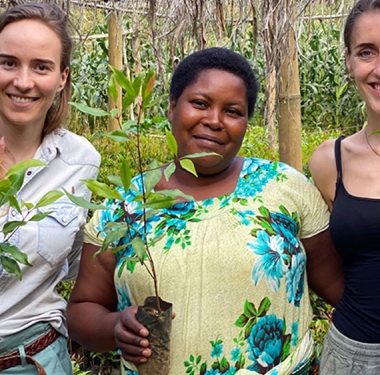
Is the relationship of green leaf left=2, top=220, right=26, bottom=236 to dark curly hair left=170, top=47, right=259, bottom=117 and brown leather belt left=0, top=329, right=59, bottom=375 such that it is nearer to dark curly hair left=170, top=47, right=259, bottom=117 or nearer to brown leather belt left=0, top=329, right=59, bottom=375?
brown leather belt left=0, top=329, right=59, bottom=375

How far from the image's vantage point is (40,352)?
7.03 ft

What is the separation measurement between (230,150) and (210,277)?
411 millimetres

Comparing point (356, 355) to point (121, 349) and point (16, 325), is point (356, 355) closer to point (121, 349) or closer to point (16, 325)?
point (121, 349)

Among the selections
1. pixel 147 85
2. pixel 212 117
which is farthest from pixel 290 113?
pixel 147 85

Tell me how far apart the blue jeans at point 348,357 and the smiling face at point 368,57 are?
2.38ft

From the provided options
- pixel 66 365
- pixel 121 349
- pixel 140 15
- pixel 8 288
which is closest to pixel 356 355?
pixel 121 349

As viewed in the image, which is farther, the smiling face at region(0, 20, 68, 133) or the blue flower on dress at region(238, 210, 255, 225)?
the smiling face at region(0, 20, 68, 133)

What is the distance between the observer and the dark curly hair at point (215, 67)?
2117 millimetres

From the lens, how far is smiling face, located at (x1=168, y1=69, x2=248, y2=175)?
2.05m

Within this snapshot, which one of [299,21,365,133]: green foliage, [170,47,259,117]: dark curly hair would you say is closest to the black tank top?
[170,47,259,117]: dark curly hair

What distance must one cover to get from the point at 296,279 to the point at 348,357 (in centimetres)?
28

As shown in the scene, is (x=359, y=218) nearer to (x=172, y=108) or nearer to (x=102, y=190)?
(x=172, y=108)

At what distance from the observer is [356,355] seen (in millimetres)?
2018

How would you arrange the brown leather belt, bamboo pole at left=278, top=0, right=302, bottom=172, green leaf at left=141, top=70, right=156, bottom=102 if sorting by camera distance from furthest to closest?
bamboo pole at left=278, top=0, right=302, bottom=172
the brown leather belt
green leaf at left=141, top=70, right=156, bottom=102
